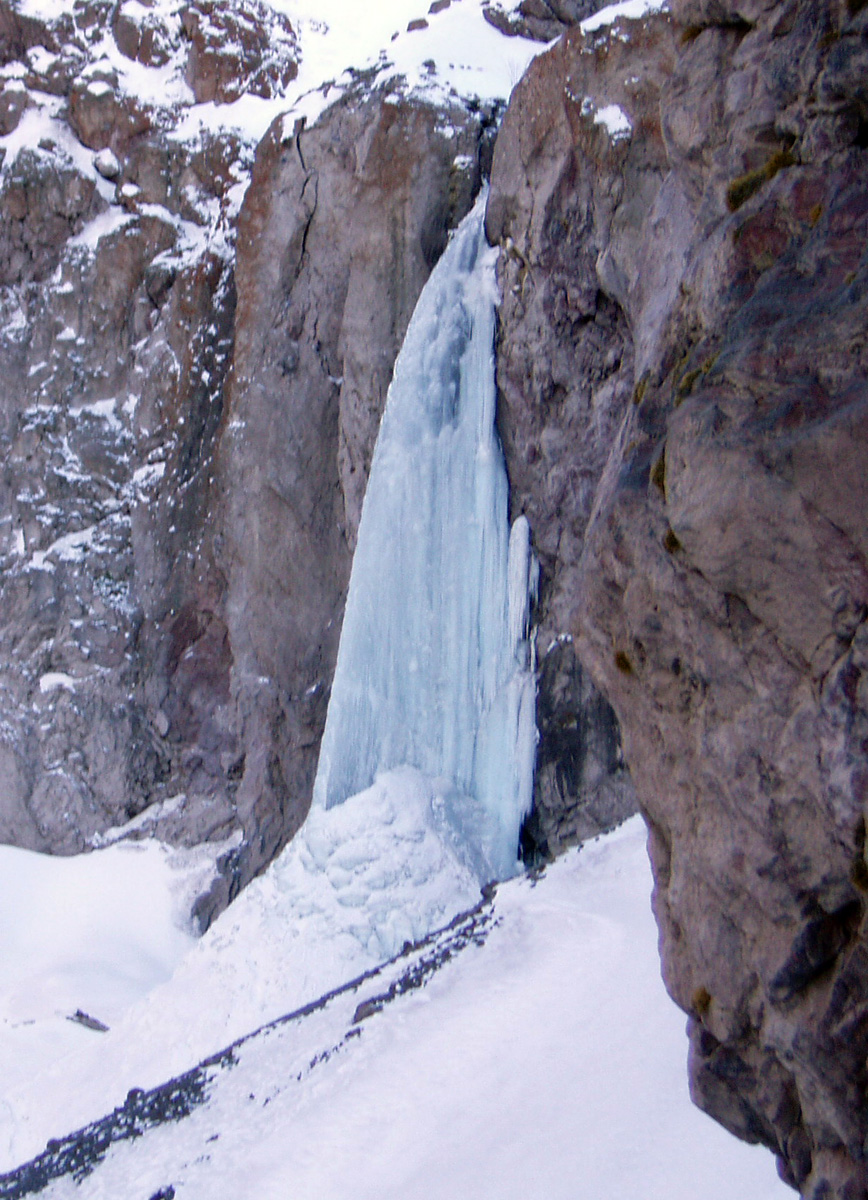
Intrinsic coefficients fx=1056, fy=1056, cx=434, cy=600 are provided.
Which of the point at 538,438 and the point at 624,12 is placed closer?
the point at 624,12

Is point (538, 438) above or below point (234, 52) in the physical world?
below

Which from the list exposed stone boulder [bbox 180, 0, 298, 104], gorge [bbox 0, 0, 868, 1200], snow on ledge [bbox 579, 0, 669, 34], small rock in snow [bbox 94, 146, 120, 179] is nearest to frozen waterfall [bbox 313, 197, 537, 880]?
gorge [bbox 0, 0, 868, 1200]

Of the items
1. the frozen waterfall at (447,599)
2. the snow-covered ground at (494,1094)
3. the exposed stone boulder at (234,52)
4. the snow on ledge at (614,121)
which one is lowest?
the snow-covered ground at (494,1094)

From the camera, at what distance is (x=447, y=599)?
34.1 feet

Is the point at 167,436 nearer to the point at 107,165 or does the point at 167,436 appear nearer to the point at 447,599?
the point at 107,165

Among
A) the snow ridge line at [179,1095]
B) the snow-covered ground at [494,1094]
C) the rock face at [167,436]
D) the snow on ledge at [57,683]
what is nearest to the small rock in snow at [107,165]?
the rock face at [167,436]

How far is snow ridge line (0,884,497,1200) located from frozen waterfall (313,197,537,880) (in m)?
2.79

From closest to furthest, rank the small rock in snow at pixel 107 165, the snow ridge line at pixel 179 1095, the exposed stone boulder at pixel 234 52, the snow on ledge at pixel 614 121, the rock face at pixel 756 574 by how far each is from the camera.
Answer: the rock face at pixel 756 574
the snow ridge line at pixel 179 1095
the snow on ledge at pixel 614 121
the small rock in snow at pixel 107 165
the exposed stone boulder at pixel 234 52

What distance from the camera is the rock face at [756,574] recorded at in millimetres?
2713

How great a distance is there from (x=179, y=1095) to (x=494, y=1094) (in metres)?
2.38

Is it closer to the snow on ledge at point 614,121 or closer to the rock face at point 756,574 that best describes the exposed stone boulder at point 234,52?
the snow on ledge at point 614,121

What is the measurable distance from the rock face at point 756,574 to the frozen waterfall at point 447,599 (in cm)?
593

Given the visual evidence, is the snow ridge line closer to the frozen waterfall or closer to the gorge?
the gorge

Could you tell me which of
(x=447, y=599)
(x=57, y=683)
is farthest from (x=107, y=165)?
(x=447, y=599)
